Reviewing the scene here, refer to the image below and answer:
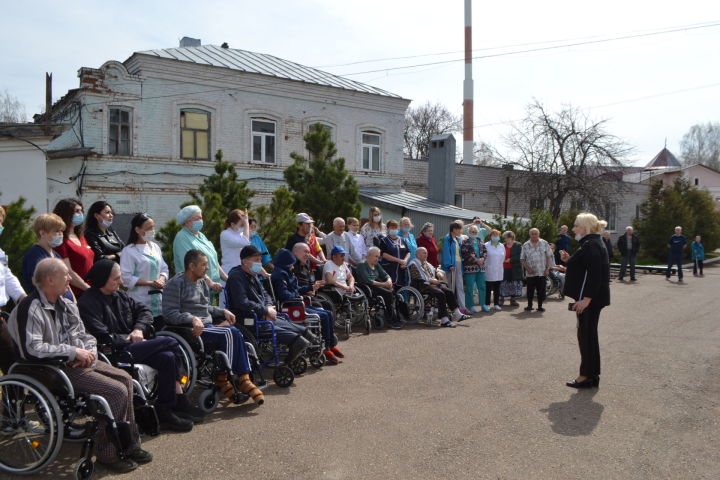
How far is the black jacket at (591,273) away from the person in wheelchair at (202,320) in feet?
11.3

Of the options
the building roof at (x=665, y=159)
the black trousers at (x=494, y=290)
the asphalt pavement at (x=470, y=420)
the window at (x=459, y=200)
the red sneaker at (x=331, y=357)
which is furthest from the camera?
the building roof at (x=665, y=159)

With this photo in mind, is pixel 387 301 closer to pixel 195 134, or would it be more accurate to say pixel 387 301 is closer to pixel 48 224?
pixel 48 224

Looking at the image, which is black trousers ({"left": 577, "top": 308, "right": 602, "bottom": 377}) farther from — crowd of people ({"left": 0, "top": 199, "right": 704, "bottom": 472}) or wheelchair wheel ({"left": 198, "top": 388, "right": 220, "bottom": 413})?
wheelchair wheel ({"left": 198, "top": 388, "right": 220, "bottom": 413})

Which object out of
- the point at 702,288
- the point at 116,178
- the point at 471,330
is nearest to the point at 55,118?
the point at 116,178

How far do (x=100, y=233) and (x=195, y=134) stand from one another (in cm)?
1279

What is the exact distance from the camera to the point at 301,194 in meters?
13.9

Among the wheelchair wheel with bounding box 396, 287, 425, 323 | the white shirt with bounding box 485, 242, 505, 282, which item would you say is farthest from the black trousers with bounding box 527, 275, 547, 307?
the wheelchair wheel with bounding box 396, 287, 425, 323

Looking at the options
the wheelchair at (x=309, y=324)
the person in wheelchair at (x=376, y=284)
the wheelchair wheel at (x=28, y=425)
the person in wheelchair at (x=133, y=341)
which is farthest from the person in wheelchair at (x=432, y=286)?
the wheelchair wheel at (x=28, y=425)

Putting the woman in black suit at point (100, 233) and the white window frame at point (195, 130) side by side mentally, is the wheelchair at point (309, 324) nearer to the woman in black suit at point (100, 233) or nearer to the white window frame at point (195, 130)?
the woman in black suit at point (100, 233)

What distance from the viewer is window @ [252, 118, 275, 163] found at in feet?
64.9

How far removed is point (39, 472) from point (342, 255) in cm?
539

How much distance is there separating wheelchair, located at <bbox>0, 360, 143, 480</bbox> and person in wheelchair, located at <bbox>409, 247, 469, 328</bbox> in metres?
6.63

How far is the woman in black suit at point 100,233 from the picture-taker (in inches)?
243

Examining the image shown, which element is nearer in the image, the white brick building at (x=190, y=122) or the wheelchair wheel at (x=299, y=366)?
the wheelchair wheel at (x=299, y=366)
